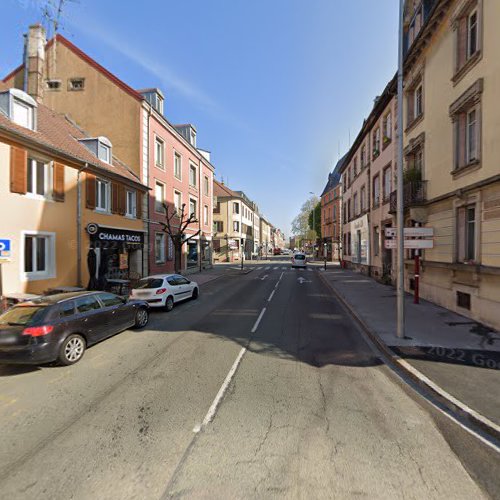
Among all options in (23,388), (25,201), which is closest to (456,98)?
(23,388)

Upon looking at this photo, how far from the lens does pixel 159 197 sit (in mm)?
22156

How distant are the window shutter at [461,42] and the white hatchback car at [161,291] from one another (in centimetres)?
1236

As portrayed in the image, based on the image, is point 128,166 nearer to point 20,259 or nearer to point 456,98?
point 20,259

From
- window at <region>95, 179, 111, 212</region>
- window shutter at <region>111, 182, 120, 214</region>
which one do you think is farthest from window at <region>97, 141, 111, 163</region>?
window at <region>95, 179, 111, 212</region>

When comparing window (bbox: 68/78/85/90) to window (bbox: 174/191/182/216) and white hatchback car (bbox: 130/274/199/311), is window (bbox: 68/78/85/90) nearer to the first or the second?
window (bbox: 174/191/182/216)

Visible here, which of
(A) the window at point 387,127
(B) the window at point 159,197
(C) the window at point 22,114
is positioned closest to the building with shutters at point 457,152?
(A) the window at point 387,127

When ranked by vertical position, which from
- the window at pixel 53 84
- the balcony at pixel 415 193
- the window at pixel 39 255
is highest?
the window at pixel 53 84

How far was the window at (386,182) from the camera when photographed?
733 inches

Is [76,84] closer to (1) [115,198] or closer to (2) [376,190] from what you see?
(1) [115,198]

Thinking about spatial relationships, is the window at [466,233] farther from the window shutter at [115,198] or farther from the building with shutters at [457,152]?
the window shutter at [115,198]

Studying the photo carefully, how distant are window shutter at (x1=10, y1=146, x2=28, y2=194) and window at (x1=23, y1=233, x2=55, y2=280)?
164 cm

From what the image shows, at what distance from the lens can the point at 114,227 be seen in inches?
651

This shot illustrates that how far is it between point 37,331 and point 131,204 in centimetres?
1365

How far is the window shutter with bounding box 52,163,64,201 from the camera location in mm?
12570
